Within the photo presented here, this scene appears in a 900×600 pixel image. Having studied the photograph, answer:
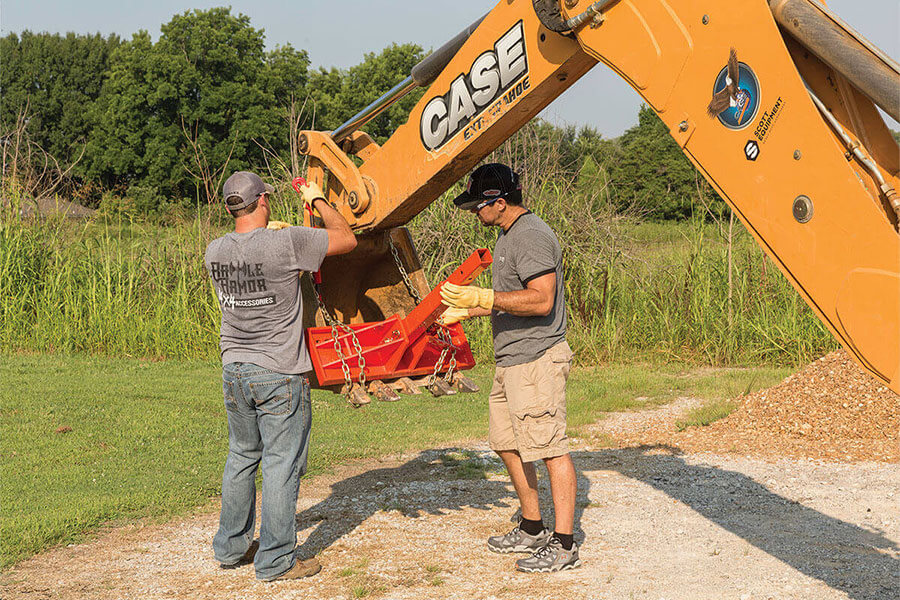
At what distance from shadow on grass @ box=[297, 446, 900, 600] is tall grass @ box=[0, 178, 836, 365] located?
192 inches

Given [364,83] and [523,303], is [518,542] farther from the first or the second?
[364,83]

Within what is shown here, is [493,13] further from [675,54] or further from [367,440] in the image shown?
[367,440]

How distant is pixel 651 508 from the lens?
6.38m

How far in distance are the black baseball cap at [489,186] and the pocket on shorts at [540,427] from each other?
1.17m

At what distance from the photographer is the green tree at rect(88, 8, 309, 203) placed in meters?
46.7

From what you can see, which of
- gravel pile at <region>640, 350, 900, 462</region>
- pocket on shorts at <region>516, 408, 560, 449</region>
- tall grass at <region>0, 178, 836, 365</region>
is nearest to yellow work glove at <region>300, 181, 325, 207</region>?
pocket on shorts at <region>516, 408, 560, 449</region>

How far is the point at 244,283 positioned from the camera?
4938mm

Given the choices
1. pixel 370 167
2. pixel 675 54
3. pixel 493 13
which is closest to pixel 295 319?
pixel 370 167

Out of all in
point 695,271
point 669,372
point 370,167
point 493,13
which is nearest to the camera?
point 493,13

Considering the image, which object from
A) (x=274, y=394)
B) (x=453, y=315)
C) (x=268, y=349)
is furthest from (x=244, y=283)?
→ (x=453, y=315)

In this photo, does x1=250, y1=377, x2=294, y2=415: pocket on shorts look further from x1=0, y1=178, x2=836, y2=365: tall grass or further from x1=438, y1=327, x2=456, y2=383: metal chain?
x1=0, y1=178, x2=836, y2=365: tall grass

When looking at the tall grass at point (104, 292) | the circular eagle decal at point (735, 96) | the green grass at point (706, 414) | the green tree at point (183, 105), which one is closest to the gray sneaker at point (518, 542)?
the circular eagle decal at point (735, 96)

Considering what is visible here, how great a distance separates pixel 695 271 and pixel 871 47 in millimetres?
10473

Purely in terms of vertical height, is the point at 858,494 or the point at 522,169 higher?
the point at 522,169
